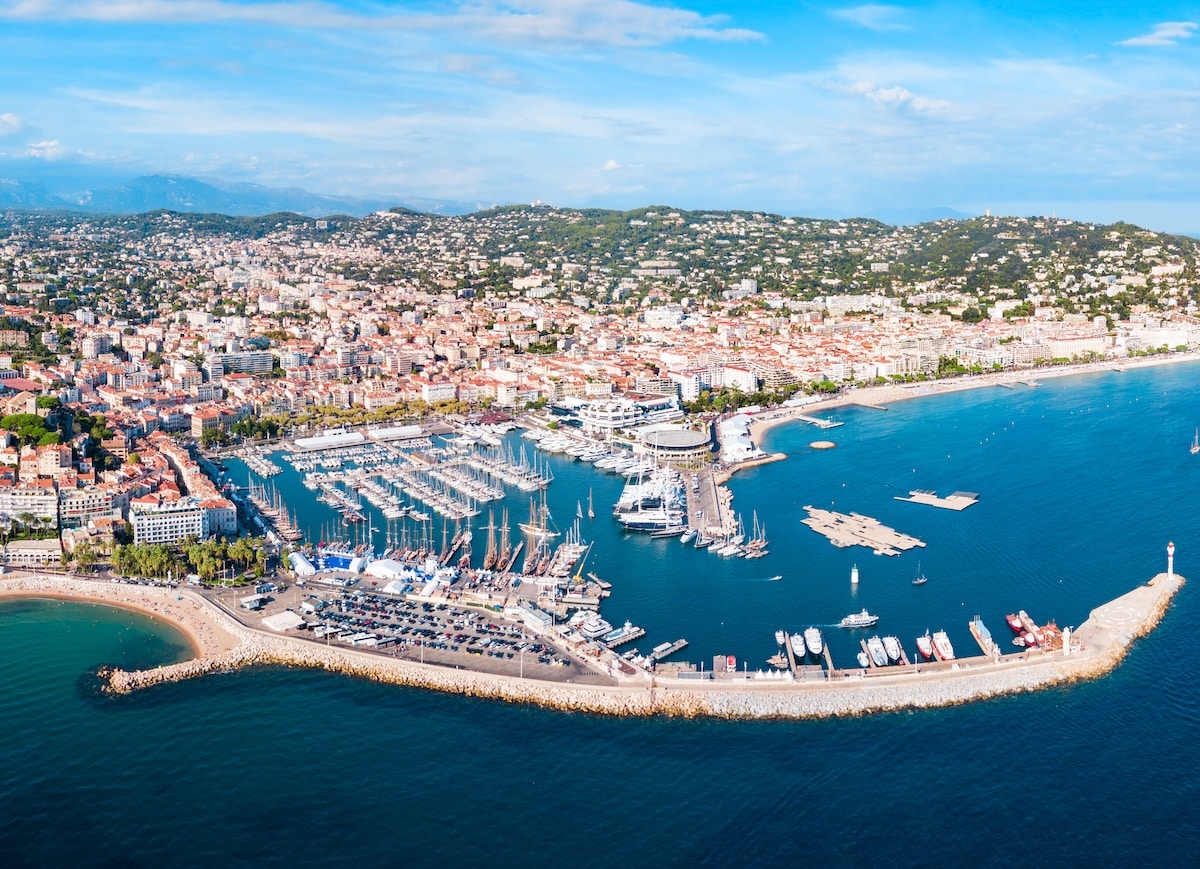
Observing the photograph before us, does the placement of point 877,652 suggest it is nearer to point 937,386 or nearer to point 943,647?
point 943,647

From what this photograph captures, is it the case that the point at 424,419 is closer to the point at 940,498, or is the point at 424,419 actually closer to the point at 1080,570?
the point at 940,498

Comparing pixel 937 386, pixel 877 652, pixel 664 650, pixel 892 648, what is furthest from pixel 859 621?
pixel 937 386

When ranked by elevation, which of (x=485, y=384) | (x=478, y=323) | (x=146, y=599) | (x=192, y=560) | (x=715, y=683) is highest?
(x=478, y=323)

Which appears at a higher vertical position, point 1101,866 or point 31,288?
point 31,288

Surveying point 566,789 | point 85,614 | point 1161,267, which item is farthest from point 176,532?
point 1161,267

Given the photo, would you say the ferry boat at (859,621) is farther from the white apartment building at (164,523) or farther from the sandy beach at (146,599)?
the white apartment building at (164,523)
